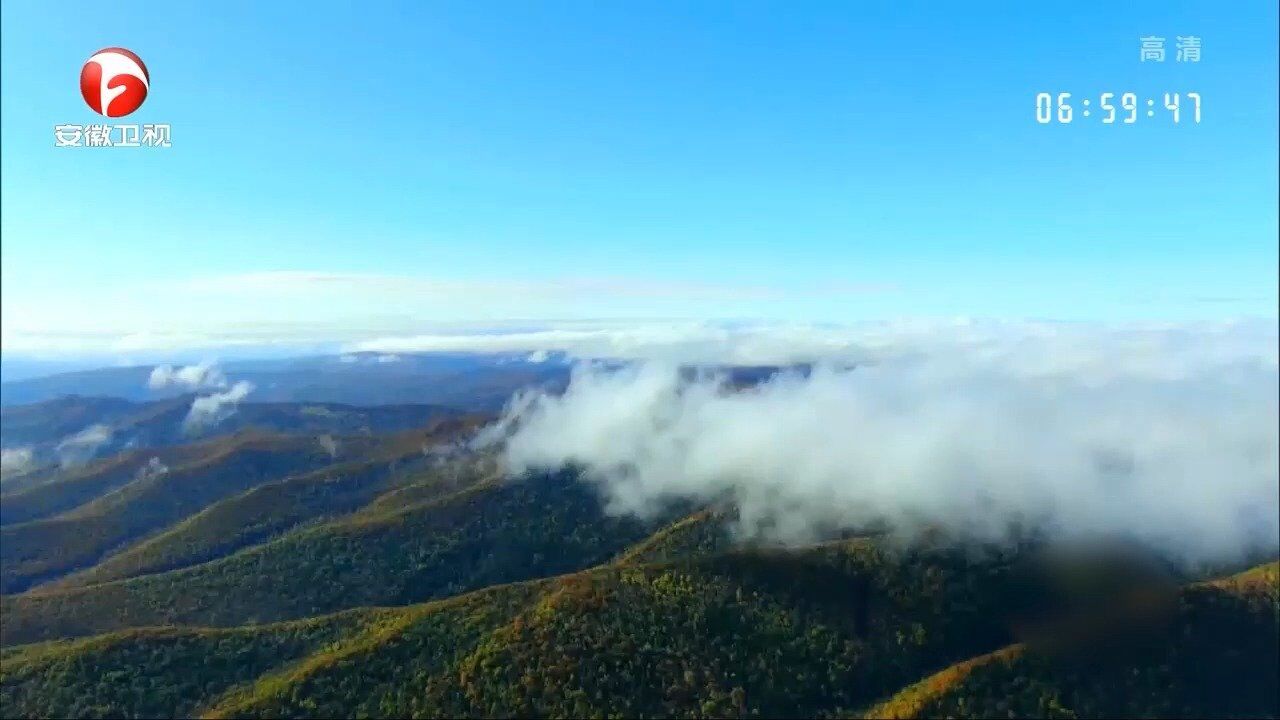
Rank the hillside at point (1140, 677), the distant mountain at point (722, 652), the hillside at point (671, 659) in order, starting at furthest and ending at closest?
the hillside at point (1140, 677)
the distant mountain at point (722, 652)
the hillside at point (671, 659)

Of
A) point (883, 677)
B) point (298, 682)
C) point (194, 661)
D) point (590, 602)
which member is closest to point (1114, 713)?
point (883, 677)

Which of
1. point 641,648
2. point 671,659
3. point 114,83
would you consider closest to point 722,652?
point 671,659

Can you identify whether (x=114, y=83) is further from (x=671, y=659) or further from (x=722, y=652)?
(x=722, y=652)

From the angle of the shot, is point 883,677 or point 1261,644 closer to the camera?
point 883,677

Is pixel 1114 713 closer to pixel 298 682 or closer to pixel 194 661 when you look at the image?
pixel 298 682

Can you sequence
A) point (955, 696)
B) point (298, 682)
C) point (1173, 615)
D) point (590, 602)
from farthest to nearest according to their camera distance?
1. point (1173, 615)
2. point (590, 602)
3. point (955, 696)
4. point (298, 682)

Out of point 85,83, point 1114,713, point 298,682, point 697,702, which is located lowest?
point 1114,713

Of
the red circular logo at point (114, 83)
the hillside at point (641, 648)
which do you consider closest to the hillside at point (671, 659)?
the hillside at point (641, 648)

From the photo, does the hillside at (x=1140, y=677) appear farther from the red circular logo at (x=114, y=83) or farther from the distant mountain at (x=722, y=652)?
the red circular logo at (x=114, y=83)

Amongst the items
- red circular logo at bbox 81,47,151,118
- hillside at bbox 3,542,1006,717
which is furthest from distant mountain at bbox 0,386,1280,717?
red circular logo at bbox 81,47,151,118
